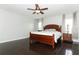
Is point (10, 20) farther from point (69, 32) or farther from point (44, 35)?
point (69, 32)

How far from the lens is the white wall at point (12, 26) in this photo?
5.67 meters

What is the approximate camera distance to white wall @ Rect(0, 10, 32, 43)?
567 centimetres

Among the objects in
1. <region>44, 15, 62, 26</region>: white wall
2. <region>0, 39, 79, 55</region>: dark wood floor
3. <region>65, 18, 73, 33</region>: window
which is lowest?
<region>0, 39, 79, 55</region>: dark wood floor

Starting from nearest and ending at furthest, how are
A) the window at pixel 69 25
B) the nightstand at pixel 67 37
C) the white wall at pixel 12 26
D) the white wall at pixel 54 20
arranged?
the white wall at pixel 12 26 < the nightstand at pixel 67 37 < the window at pixel 69 25 < the white wall at pixel 54 20

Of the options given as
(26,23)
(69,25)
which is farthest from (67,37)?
(26,23)

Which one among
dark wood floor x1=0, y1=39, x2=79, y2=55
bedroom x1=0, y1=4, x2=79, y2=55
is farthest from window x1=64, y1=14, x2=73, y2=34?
dark wood floor x1=0, y1=39, x2=79, y2=55

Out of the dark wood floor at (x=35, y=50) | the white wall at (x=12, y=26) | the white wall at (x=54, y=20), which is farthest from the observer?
the white wall at (x=54, y=20)

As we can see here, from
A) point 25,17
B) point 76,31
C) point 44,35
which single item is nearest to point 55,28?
point 76,31

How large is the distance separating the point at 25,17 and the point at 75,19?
14.2ft

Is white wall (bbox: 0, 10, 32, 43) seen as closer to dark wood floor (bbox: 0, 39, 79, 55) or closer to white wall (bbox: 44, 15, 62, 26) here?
dark wood floor (bbox: 0, 39, 79, 55)

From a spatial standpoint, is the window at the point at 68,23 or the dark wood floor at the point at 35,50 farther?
the window at the point at 68,23

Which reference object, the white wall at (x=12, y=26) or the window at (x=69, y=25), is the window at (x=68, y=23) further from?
the white wall at (x=12, y=26)

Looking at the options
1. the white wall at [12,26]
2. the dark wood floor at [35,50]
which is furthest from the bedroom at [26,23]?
the dark wood floor at [35,50]

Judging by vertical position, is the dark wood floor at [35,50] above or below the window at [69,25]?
below
